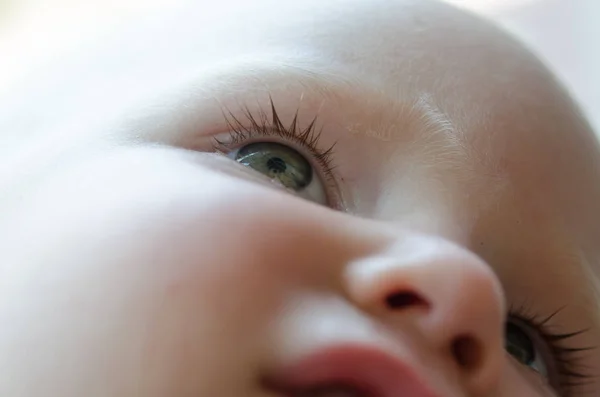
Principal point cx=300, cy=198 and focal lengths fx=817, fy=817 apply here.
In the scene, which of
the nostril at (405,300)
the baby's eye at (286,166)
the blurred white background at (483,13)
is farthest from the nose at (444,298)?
the blurred white background at (483,13)

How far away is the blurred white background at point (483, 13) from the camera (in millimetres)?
700

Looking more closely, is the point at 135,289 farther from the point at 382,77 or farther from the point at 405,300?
the point at 382,77

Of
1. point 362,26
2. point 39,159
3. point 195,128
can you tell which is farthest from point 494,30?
point 39,159

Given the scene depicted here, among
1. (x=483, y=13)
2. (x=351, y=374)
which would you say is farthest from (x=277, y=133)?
(x=483, y=13)

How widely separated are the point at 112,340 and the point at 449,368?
19 centimetres

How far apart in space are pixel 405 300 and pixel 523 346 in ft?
0.80

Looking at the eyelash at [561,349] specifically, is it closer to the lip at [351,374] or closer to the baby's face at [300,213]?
the baby's face at [300,213]

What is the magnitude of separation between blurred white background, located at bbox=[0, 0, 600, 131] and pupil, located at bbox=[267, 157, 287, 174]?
194 millimetres

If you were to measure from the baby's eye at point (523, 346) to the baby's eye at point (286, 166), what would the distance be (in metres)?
0.20

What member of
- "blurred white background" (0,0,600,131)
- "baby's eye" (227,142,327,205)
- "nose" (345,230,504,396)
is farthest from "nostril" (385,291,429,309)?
"blurred white background" (0,0,600,131)

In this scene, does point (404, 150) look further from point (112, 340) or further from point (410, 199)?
point (112, 340)

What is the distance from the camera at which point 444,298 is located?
18.9 inches

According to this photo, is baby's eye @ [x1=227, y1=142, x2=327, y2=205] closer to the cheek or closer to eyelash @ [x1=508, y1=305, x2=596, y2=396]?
the cheek

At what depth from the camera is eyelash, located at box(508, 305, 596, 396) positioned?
2.16ft
